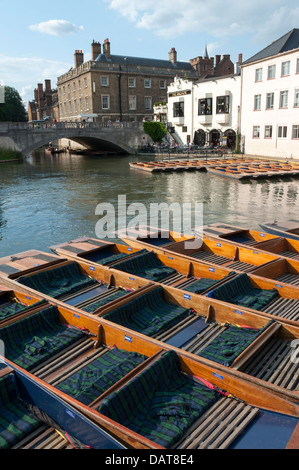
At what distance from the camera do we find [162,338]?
6418mm

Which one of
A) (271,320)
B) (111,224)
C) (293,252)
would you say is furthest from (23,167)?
(271,320)

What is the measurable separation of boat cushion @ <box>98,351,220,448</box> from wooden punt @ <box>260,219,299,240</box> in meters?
6.97

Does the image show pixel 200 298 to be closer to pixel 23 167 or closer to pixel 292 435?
pixel 292 435

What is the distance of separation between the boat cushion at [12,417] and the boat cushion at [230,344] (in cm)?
250

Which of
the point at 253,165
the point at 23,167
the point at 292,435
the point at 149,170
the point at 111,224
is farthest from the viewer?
the point at 23,167

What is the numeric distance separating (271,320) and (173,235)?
5379 mm

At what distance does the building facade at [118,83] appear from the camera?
50541mm

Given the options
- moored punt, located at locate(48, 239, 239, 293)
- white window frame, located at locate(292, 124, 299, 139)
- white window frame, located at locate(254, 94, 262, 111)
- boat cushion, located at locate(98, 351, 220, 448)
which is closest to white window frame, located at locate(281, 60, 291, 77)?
white window frame, located at locate(254, 94, 262, 111)

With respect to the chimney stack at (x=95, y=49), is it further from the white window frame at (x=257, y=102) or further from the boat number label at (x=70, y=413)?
the boat number label at (x=70, y=413)

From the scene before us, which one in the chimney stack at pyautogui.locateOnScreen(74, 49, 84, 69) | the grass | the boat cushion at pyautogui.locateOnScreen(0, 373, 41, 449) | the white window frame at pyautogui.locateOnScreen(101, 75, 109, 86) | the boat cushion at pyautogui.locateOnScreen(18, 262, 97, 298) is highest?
the chimney stack at pyautogui.locateOnScreen(74, 49, 84, 69)

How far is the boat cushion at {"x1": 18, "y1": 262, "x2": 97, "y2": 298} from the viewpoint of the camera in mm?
8156

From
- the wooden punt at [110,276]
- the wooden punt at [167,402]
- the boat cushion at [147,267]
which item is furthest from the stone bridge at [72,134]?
the wooden punt at [167,402]

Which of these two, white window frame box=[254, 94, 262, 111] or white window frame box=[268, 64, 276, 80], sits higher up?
white window frame box=[268, 64, 276, 80]

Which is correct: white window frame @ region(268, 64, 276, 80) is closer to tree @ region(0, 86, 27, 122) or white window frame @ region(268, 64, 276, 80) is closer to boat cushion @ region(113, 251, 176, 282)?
boat cushion @ region(113, 251, 176, 282)
